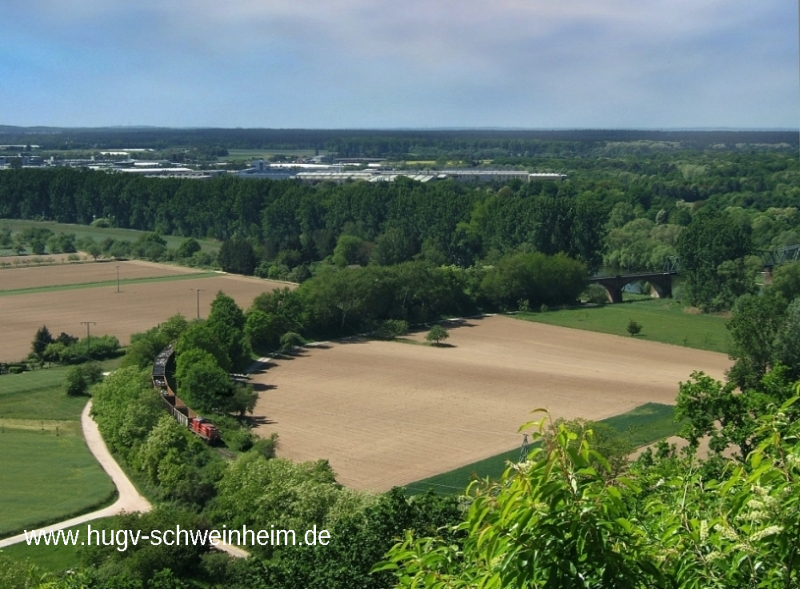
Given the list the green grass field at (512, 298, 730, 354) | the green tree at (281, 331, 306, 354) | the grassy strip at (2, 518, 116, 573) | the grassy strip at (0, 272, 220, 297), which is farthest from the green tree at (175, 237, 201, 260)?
the grassy strip at (2, 518, 116, 573)

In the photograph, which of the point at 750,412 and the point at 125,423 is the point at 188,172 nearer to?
the point at 125,423

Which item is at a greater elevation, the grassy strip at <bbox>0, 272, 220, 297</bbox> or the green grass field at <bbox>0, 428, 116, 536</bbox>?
the green grass field at <bbox>0, 428, 116, 536</bbox>

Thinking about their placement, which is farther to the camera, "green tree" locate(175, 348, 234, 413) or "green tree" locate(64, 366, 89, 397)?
"green tree" locate(64, 366, 89, 397)

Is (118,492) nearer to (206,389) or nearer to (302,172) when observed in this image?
(206,389)

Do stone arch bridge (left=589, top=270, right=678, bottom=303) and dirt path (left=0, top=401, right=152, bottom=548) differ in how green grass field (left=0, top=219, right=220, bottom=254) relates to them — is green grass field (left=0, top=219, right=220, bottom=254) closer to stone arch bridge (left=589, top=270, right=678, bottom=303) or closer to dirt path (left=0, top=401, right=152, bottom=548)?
stone arch bridge (left=589, top=270, right=678, bottom=303)

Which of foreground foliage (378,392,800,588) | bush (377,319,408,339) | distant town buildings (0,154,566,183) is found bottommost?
bush (377,319,408,339)

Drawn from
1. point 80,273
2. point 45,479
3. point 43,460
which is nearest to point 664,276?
point 80,273

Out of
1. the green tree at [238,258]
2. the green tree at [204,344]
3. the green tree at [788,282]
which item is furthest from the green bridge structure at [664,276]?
the green tree at [204,344]
